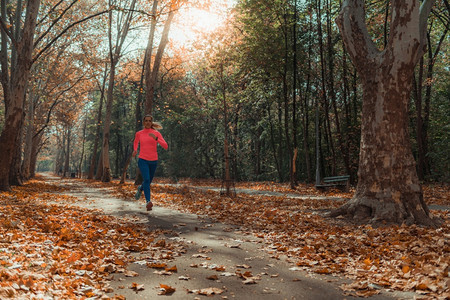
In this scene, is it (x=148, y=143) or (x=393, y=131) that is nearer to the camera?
(x=393, y=131)

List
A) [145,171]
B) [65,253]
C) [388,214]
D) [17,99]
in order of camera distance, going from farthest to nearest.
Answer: [17,99]
[145,171]
[388,214]
[65,253]

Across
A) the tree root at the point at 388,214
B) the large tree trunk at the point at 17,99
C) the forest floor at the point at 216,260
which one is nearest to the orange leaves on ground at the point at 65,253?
the forest floor at the point at 216,260

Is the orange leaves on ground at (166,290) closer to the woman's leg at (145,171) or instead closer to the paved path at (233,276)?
the paved path at (233,276)

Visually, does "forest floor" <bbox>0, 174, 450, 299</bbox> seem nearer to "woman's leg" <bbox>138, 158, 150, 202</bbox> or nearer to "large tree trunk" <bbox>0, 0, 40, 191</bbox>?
"woman's leg" <bbox>138, 158, 150, 202</bbox>

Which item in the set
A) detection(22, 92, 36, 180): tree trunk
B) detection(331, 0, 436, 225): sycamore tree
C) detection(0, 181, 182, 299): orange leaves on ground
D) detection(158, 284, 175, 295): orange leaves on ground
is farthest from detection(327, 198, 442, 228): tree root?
detection(22, 92, 36, 180): tree trunk

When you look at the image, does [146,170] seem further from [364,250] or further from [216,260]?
[364,250]

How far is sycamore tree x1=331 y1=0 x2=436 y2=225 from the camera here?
6730 mm

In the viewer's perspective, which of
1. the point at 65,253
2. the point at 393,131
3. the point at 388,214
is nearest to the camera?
the point at 65,253

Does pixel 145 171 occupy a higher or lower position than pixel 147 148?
lower

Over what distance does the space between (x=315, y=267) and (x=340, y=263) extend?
1.21 ft

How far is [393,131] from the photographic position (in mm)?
6918

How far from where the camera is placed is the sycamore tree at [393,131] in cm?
673

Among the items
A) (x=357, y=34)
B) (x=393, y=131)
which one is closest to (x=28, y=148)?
(x=357, y=34)

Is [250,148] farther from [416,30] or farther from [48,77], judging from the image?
[416,30]
